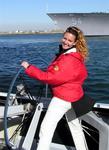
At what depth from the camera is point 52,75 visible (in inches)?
178

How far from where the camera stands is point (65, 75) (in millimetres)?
4582

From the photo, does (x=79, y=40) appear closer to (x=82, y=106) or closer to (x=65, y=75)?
(x=65, y=75)

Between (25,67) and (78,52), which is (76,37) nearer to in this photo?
(78,52)

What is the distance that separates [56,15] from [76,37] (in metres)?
69.4

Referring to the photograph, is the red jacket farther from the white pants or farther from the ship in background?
the ship in background

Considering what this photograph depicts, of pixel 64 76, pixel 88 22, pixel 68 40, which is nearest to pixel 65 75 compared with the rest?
pixel 64 76

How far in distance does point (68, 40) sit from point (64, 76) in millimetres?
397

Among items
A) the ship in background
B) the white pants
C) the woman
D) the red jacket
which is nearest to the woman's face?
the woman

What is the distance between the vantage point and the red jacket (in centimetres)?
454

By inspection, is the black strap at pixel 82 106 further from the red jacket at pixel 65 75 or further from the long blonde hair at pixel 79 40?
the long blonde hair at pixel 79 40

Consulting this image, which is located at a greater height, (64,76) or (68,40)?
(68,40)

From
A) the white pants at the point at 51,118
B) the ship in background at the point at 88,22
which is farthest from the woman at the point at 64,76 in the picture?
the ship in background at the point at 88,22

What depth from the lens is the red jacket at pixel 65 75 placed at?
454 cm

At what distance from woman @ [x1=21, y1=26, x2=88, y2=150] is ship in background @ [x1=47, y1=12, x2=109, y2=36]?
214ft
